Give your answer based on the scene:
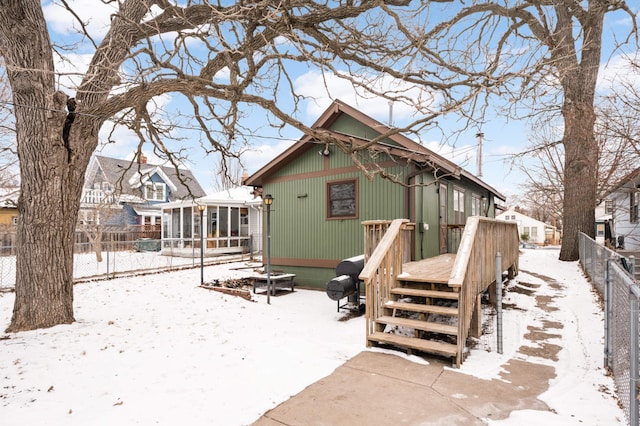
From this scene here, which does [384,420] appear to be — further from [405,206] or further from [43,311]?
[405,206]

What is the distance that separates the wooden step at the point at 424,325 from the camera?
4.15 m

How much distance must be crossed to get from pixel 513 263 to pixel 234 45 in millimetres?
8868

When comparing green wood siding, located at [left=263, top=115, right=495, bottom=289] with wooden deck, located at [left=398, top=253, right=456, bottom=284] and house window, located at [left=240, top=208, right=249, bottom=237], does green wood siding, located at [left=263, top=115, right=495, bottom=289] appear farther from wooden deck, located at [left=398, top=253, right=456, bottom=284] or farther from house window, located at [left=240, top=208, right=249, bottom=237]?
house window, located at [left=240, top=208, right=249, bottom=237]

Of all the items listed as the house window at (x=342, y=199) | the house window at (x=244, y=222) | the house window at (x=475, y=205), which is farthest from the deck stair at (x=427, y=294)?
the house window at (x=244, y=222)

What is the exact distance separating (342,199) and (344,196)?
0.10m

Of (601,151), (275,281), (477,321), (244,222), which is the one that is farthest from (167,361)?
(244,222)

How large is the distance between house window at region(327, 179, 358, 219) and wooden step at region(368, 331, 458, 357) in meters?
4.44

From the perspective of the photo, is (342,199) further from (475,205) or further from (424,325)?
(475,205)

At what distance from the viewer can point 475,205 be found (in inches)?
520

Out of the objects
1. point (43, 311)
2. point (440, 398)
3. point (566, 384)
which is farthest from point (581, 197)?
point (43, 311)

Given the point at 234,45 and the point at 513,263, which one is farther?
the point at 513,263

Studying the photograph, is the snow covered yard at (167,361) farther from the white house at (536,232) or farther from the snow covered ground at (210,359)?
the white house at (536,232)

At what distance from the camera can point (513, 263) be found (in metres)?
9.50

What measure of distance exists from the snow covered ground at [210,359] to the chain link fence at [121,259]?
11.5 feet
